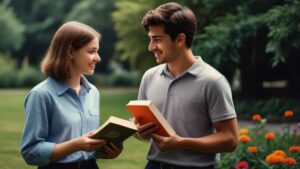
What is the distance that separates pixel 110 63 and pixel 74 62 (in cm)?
4482

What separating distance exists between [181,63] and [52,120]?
2.45 ft

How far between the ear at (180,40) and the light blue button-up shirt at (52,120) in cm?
62

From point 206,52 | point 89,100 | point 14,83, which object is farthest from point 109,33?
point 89,100

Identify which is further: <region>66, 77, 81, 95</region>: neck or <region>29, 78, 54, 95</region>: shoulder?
<region>66, 77, 81, 95</region>: neck

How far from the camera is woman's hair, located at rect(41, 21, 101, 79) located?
2.96 meters

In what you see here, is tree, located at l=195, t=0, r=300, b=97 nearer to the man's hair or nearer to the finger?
the man's hair

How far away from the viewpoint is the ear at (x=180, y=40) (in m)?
2.88

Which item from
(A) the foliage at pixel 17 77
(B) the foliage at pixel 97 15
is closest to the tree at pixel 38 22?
(B) the foliage at pixel 97 15

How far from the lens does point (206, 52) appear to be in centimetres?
1220

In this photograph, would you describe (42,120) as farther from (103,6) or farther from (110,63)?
(110,63)

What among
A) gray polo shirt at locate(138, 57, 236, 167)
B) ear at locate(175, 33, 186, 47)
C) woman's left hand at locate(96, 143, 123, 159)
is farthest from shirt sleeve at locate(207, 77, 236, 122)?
woman's left hand at locate(96, 143, 123, 159)

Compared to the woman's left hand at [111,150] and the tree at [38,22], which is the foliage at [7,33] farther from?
the woman's left hand at [111,150]

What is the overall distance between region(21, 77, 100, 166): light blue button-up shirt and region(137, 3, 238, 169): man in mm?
344

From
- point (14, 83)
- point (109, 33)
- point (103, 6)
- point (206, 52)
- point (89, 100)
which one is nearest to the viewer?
point (89, 100)
